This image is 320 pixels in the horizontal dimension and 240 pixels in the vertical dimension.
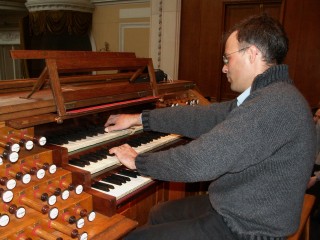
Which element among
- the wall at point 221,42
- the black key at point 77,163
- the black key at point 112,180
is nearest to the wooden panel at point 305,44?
the wall at point 221,42

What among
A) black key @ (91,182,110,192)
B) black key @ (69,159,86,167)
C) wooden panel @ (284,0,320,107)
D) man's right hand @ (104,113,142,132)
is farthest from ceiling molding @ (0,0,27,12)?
black key @ (91,182,110,192)

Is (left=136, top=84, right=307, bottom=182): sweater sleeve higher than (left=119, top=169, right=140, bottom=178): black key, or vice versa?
(left=136, top=84, right=307, bottom=182): sweater sleeve

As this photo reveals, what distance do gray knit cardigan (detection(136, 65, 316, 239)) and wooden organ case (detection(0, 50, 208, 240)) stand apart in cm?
32

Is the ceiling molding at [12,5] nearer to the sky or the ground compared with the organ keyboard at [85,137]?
nearer to the sky

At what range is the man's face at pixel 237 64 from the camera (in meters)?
1.51

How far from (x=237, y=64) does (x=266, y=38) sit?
7.0 inches

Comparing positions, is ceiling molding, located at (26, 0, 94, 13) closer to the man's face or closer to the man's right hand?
the man's right hand

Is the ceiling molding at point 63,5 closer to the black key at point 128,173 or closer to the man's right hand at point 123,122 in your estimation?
the man's right hand at point 123,122

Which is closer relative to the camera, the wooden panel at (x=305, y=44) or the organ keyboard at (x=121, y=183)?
the organ keyboard at (x=121, y=183)

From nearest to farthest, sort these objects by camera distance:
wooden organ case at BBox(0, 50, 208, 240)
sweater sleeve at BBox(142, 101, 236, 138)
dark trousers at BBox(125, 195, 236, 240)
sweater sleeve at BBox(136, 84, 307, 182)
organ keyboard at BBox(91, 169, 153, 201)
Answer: sweater sleeve at BBox(136, 84, 307, 182) → wooden organ case at BBox(0, 50, 208, 240) → dark trousers at BBox(125, 195, 236, 240) → organ keyboard at BBox(91, 169, 153, 201) → sweater sleeve at BBox(142, 101, 236, 138)

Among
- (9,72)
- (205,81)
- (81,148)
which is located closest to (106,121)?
(81,148)

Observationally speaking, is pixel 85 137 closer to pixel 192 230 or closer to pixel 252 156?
pixel 192 230

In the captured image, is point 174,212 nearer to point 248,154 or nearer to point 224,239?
point 224,239

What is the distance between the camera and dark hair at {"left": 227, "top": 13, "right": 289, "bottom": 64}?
1.45 meters
